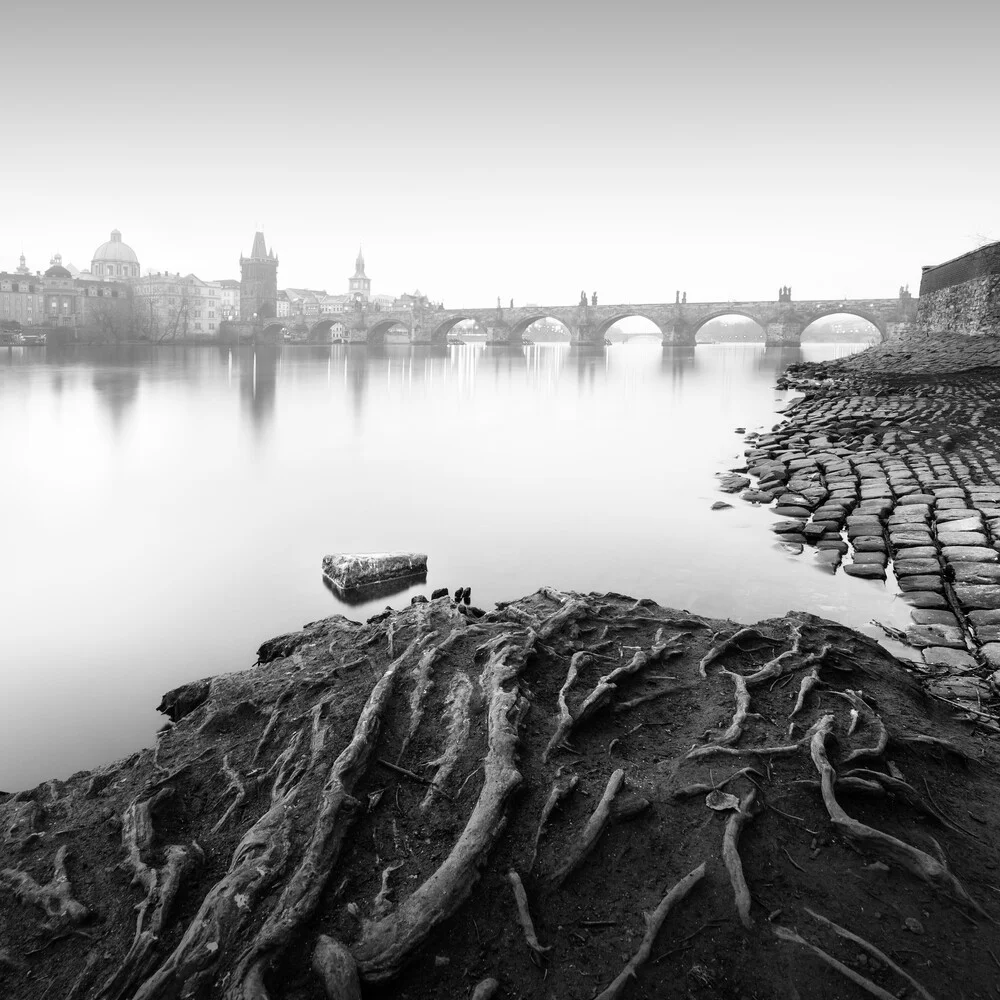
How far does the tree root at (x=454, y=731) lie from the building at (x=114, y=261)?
14154cm

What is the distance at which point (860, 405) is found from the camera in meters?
15.4

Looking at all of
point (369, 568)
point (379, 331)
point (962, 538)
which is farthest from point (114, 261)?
point (962, 538)

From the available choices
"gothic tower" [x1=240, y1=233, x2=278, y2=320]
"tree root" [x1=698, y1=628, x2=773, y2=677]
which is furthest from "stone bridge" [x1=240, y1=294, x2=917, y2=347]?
"tree root" [x1=698, y1=628, x2=773, y2=677]

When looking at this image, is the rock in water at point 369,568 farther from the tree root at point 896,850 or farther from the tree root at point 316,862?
the tree root at point 896,850

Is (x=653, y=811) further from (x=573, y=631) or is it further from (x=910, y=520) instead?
(x=910, y=520)

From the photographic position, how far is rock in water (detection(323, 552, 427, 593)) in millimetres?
6473

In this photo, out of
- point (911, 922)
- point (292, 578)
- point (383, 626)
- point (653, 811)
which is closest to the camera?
point (911, 922)

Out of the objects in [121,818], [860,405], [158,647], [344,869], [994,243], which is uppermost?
[994,243]

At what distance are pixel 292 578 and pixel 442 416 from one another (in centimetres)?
1528

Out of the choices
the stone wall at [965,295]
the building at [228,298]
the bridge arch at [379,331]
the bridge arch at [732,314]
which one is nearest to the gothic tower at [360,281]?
the building at [228,298]

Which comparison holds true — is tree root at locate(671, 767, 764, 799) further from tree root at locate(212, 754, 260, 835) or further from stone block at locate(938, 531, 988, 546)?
stone block at locate(938, 531, 988, 546)

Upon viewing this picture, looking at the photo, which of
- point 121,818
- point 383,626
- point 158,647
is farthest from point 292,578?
point 121,818

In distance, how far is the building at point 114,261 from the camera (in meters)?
125

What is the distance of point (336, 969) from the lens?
2051mm
